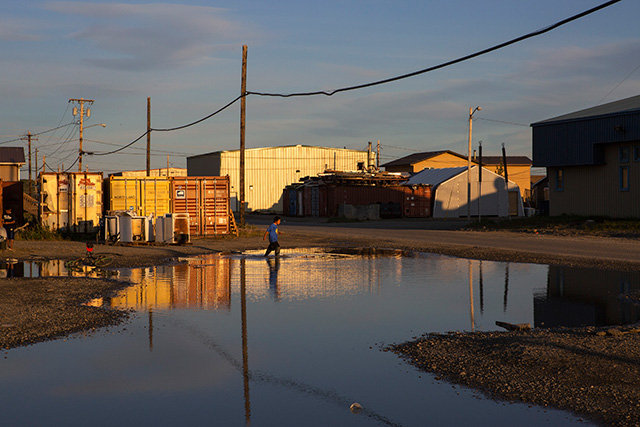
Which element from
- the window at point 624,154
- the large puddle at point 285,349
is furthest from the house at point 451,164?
the large puddle at point 285,349

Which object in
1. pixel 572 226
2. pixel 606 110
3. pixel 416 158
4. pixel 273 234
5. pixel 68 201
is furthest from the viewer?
pixel 416 158

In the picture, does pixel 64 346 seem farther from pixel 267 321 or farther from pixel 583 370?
pixel 583 370

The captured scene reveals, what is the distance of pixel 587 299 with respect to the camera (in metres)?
12.7

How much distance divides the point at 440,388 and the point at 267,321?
13.8 feet

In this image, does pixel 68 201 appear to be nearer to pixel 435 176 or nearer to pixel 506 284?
pixel 506 284

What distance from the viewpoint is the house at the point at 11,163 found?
6531 cm

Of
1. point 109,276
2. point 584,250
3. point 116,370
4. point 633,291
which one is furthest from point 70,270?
point 584,250

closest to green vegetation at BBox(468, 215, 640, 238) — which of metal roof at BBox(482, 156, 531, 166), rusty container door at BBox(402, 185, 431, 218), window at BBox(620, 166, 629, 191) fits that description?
window at BBox(620, 166, 629, 191)

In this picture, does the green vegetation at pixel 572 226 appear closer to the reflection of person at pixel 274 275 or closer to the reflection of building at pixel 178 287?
the reflection of person at pixel 274 275

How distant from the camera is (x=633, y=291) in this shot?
1352cm

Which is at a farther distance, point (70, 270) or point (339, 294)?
point (70, 270)

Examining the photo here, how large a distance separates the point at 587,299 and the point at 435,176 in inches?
2162

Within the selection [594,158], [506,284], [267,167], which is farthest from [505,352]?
[267,167]

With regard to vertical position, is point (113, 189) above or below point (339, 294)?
above
